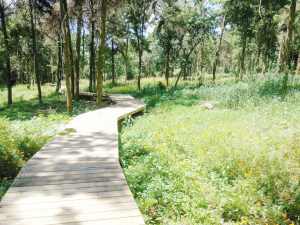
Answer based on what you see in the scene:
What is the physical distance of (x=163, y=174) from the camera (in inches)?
146

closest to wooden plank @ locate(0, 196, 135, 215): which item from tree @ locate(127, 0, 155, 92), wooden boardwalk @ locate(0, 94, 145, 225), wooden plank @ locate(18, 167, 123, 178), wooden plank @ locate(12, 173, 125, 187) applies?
wooden boardwalk @ locate(0, 94, 145, 225)

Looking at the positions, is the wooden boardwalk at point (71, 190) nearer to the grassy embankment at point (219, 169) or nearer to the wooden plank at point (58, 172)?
the wooden plank at point (58, 172)

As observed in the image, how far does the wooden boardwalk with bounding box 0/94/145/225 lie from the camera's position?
86.4 inches

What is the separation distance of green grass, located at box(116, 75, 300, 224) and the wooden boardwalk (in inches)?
18.2

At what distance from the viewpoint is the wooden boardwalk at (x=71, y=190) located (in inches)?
86.4

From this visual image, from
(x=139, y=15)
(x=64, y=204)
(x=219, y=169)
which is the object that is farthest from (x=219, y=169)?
(x=139, y=15)

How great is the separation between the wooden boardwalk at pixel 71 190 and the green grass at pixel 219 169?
0.46m

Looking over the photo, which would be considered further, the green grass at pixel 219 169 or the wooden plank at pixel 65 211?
the green grass at pixel 219 169

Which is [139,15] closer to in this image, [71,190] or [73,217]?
[71,190]

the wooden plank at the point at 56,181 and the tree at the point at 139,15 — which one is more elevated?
the tree at the point at 139,15

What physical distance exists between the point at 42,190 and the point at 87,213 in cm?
88

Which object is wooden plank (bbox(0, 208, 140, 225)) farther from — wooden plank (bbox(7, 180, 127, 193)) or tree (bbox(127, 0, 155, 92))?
tree (bbox(127, 0, 155, 92))

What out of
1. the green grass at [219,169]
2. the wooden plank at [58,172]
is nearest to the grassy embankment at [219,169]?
the green grass at [219,169]

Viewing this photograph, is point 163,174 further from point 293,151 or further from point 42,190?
point 293,151
